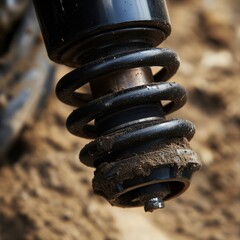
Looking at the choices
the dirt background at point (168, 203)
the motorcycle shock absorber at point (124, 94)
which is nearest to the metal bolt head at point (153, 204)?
the motorcycle shock absorber at point (124, 94)

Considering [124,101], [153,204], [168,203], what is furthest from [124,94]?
[168,203]

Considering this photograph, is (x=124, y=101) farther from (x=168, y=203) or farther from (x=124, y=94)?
(x=168, y=203)

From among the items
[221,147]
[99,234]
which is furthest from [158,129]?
[221,147]

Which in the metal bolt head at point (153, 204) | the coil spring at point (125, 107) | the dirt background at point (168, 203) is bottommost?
the metal bolt head at point (153, 204)

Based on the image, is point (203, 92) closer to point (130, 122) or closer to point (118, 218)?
point (118, 218)

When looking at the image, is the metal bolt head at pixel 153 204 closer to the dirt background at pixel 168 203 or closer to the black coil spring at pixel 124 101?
the black coil spring at pixel 124 101

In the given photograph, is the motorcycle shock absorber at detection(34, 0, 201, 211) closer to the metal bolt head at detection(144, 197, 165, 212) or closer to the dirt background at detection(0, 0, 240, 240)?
the metal bolt head at detection(144, 197, 165, 212)

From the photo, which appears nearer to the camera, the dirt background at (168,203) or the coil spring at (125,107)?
the coil spring at (125,107)
